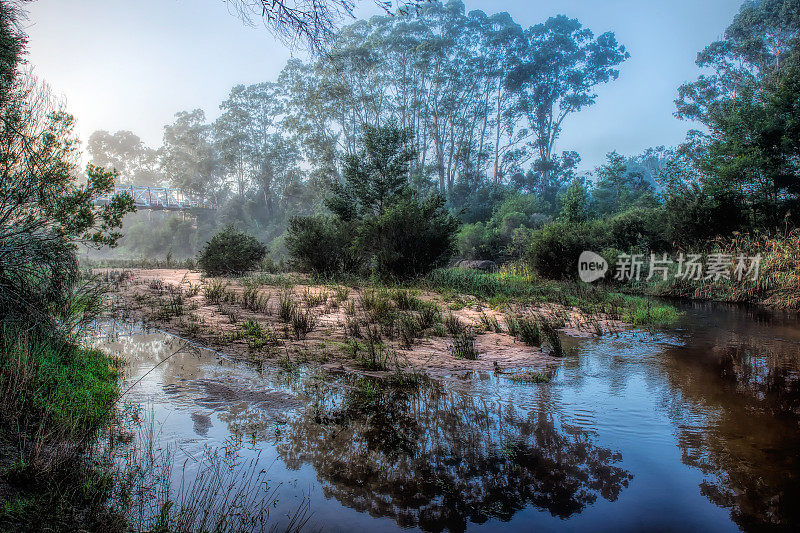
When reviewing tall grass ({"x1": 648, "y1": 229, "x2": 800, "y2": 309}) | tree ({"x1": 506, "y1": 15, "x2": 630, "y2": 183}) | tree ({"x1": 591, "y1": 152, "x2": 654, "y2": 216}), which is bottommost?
tall grass ({"x1": 648, "y1": 229, "x2": 800, "y2": 309})

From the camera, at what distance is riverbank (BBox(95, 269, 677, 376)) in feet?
19.9

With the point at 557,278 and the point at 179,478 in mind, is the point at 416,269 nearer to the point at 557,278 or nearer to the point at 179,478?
the point at 557,278

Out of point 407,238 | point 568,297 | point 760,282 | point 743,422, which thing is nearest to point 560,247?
point 568,297

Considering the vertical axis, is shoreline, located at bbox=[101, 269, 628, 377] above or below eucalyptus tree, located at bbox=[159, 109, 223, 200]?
below

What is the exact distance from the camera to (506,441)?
359 centimetres

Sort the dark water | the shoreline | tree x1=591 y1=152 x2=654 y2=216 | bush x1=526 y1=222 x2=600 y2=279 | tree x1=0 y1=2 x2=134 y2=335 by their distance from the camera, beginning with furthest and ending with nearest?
tree x1=591 y1=152 x2=654 y2=216 → bush x1=526 y1=222 x2=600 y2=279 → the shoreline → tree x1=0 y1=2 x2=134 y2=335 → the dark water

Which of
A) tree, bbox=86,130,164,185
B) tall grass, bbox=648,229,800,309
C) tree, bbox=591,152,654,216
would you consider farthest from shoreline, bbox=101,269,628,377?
tree, bbox=86,130,164,185

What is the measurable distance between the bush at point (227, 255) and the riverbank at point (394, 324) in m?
6.06

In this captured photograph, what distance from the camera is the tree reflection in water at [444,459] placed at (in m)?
2.74

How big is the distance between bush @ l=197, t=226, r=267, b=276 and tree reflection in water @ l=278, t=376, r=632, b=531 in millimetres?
15997

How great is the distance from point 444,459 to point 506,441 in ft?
2.07

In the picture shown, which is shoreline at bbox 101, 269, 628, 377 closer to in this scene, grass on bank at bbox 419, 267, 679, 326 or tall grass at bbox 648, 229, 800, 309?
grass on bank at bbox 419, 267, 679, 326

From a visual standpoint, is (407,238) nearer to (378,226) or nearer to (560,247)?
(378,226)

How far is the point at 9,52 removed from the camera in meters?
5.72
